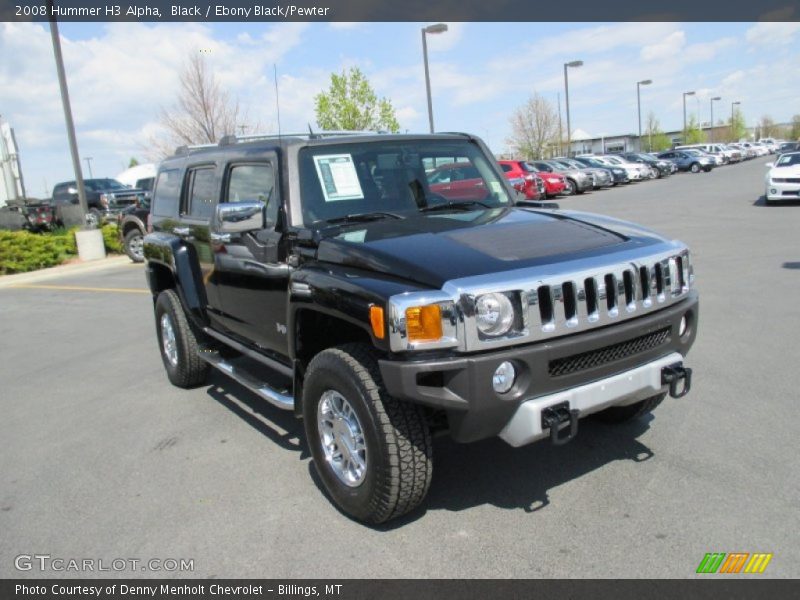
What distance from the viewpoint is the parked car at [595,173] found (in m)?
30.2

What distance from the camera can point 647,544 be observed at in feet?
10.1

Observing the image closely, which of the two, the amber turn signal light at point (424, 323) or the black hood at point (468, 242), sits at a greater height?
the black hood at point (468, 242)

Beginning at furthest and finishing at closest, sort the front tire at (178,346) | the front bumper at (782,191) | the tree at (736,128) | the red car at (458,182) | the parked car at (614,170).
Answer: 1. the tree at (736,128)
2. the parked car at (614,170)
3. the front bumper at (782,191)
4. the front tire at (178,346)
5. the red car at (458,182)

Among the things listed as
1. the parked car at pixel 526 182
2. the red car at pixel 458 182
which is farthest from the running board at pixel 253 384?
the parked car at pixel 526 182

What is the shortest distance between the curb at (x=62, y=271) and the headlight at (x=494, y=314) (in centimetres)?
1469

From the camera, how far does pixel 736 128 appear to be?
99.1 m

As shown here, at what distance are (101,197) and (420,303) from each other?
931 inches

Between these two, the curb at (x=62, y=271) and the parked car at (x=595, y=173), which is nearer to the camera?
the curb at (x=62, y=271)

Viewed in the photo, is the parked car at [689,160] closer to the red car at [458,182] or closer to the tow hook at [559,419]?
the red car at [458,182]

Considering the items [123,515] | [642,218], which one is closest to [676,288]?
[123,515]

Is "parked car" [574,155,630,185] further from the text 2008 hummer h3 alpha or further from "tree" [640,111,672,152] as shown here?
"tree" [640,111,672,152]

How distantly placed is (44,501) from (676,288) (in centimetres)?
378

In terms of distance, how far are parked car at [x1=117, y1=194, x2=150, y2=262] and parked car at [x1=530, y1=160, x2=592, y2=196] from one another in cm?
1682

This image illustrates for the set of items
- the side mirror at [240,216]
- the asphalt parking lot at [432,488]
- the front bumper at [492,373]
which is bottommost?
the asphalt parking lot at [432,488]
